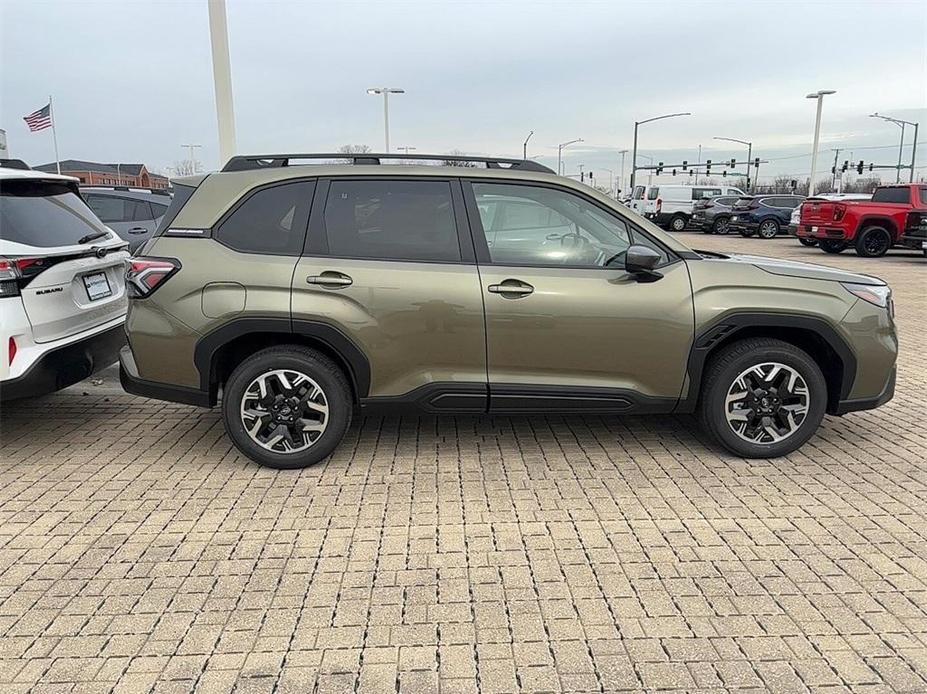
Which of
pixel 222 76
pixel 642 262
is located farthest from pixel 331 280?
pixel 222 76

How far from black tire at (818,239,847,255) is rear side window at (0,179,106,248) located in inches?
723

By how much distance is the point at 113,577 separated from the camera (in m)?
3.05

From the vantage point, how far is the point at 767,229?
26.7 m

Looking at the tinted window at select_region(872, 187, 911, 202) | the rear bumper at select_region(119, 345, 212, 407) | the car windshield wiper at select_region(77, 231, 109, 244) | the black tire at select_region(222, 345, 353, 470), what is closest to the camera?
the black tire at select_region(222, 345, 353, 470)

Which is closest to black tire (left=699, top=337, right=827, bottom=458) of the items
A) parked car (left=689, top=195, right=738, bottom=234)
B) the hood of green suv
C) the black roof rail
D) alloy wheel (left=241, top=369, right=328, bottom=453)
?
the hood of green suv

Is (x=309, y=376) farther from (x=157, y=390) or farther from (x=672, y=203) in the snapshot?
(x=672, y=203)

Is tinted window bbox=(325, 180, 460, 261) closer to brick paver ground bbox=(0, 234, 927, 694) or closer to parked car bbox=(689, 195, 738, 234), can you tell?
brick paver ground bbox=(0, 234, 927, 694)

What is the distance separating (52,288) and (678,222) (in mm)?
30864

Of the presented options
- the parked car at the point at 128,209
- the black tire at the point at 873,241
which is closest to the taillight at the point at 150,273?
the parked car at the point at 128,209

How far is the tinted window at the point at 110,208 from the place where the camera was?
30.9 ft

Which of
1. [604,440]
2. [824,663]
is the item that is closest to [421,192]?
[604,440]

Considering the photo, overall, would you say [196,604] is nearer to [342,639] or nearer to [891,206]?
[342,639]

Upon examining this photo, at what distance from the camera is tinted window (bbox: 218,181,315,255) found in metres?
4.08

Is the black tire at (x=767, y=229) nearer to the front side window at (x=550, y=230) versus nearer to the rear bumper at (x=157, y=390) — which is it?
the front side window at (x=550, y=230)
